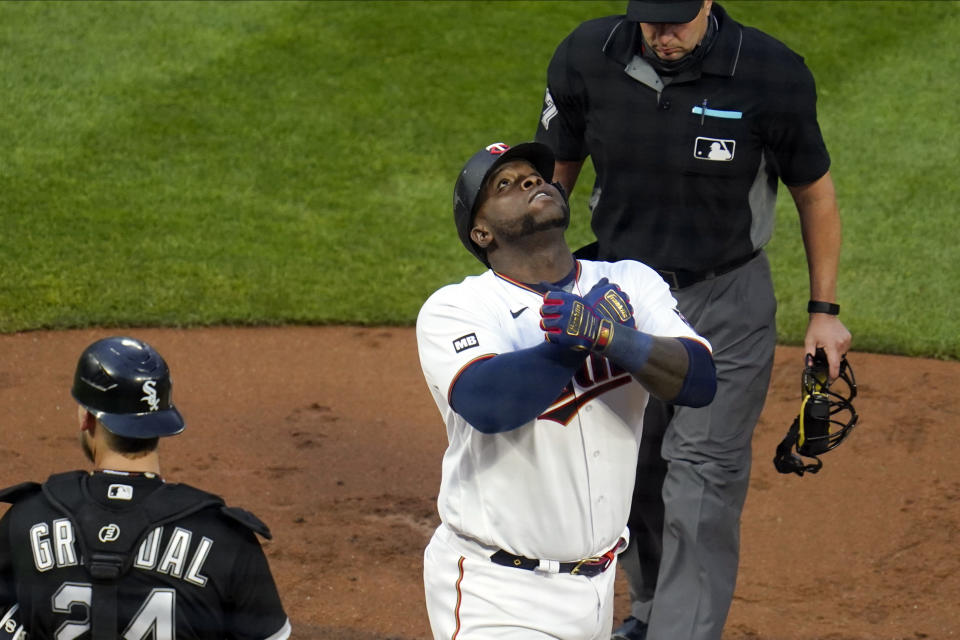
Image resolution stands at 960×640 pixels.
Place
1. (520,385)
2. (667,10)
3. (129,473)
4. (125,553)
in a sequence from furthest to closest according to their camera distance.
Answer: (667,10)
(520,385)
(129,473)
(125,553)

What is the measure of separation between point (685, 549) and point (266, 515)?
6.82 ft

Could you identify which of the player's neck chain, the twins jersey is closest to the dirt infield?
the twins jersey

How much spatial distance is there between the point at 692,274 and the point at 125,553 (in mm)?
2213

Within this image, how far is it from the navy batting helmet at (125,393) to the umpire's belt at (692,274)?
6.18ft

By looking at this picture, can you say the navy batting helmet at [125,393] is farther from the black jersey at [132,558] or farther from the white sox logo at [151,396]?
the black jersey at [132,558]

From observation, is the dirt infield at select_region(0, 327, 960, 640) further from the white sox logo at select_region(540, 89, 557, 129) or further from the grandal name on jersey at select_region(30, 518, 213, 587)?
the grandal name on jersey at select_region(30, 518, 213, 587)

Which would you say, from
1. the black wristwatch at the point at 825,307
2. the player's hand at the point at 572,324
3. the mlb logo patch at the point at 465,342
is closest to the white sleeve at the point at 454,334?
the mlb logo patch at the point at 465,342

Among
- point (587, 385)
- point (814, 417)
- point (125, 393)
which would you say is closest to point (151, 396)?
point (125, 393)

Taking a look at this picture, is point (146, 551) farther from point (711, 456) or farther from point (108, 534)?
point (711, 456)

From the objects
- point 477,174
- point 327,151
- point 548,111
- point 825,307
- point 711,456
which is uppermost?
point 477,174

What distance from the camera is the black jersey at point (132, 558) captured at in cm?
271

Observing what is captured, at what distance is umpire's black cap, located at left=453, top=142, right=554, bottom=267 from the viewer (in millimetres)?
3332

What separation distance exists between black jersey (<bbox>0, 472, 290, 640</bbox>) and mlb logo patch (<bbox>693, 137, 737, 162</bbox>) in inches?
80.8

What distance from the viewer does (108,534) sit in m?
2.71
